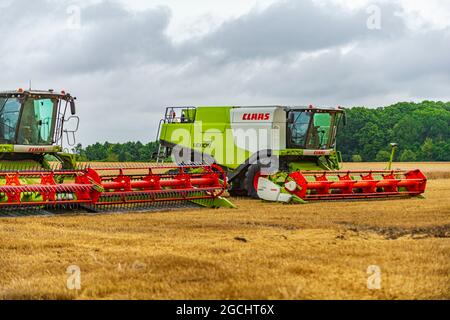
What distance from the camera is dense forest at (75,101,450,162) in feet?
152

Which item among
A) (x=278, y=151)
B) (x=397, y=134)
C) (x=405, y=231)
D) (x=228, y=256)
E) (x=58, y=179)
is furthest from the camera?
(x=397, y=134)

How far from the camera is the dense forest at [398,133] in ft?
152

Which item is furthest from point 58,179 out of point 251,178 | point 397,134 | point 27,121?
point 397,134

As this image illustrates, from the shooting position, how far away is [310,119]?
15.9 m

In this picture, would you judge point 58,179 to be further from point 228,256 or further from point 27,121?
point 228,256

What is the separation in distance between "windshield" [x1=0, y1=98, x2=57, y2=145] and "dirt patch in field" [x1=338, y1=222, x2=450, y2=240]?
5978 millimetres

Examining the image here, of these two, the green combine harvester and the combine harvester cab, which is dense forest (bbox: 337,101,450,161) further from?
the combine harvester cab

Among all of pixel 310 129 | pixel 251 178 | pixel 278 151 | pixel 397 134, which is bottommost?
pixel 251 178

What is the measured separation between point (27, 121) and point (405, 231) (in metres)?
7.02

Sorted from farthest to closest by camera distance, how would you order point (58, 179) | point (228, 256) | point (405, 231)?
1. point (58, 179)
2. point (405, 231)
3. point (228, 256)

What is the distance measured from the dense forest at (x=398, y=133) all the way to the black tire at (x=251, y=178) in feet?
90.7

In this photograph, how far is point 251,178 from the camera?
15.7m

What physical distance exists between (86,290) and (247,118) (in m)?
11.0

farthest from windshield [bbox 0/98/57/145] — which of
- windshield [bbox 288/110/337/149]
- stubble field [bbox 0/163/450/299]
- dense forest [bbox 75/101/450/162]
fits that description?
dense forest [bbox 75/101/450/162]
